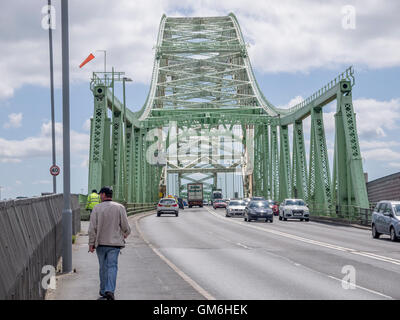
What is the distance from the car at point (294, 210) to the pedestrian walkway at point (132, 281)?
27.8 m

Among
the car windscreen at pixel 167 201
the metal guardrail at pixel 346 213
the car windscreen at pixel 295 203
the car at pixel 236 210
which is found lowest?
the metal guardrail at pixel 346 213

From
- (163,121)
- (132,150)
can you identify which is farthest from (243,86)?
(132,150)

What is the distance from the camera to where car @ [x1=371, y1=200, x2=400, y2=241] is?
24.4 m

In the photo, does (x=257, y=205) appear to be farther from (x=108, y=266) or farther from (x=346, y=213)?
(x=108, y=266)

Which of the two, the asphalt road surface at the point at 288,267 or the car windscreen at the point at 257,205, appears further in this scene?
the car windscreen at the point at 257,205

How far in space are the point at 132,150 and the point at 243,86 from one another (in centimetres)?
3775

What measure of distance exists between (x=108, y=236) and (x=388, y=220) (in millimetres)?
17163

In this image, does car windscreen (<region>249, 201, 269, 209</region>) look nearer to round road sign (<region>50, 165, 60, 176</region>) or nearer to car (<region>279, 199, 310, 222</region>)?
car (<region>279, 199, 310, 222</region>)

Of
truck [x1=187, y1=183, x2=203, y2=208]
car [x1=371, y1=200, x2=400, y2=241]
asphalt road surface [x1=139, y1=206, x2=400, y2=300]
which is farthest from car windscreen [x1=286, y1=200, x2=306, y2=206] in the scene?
truck [x1=187, y1=183, x2=203, y2=208]

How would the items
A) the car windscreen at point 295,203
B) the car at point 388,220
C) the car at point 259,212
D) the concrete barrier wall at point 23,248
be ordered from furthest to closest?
the car windscreen at point 295,203 → the car at point 259,212 → the car at point 388,220 → the concrete barrier wall at point 23,248

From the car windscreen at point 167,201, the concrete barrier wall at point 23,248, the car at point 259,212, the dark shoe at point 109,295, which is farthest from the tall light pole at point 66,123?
the car windscreen at point 167,201

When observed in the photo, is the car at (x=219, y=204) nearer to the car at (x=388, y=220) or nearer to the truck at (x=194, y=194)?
the truck at (x=194, y=194)

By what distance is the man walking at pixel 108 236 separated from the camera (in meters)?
9.98

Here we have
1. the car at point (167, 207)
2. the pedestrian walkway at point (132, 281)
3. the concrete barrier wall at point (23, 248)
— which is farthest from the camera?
the car at point (167, 207)
